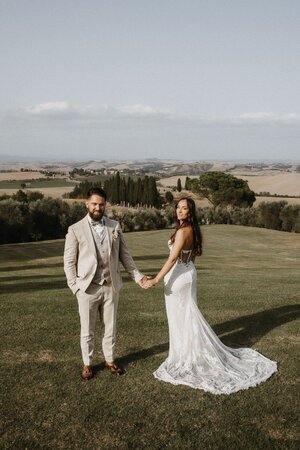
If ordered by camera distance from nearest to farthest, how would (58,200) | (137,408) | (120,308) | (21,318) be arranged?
1. (137,408)
2. (21,318)
3. (120,308)
4. (58,200)

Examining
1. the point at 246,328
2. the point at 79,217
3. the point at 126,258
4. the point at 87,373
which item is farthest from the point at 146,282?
the point at 79,217

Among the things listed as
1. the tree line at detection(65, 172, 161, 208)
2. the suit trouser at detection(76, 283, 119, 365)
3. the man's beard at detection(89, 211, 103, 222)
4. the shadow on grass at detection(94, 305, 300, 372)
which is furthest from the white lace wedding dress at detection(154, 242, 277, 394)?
the tree line at detection(65, 172, 161, 208)

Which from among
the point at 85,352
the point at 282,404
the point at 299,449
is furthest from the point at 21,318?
the point at 299,449

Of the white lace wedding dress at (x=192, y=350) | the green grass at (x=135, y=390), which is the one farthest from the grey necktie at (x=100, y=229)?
the green grass at (x=135, y=390)

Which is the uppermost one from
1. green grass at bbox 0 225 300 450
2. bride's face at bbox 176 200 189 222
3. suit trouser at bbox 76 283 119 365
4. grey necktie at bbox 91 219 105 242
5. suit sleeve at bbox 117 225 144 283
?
bride's face at bbox 176 200 189 222

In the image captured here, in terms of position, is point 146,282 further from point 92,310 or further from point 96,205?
point 96,205

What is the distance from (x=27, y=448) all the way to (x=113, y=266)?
9.50 ft

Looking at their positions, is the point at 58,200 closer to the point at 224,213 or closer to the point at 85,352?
the point at 224,213

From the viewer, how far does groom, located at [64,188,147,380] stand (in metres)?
6.82

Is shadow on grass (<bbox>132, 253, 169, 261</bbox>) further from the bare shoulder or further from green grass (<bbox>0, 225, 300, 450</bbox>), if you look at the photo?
the bare shoulder

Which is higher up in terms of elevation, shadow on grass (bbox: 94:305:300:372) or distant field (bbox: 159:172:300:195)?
shadow on grass (bbox: 94:305:300:372)

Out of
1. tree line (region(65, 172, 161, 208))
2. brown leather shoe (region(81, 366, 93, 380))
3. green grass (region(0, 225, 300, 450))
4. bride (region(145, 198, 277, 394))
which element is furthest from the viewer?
tree line (region(65, 172, 161, 208))

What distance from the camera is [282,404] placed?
243 inches

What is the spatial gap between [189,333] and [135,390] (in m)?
1.54
